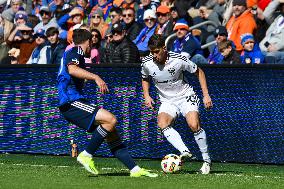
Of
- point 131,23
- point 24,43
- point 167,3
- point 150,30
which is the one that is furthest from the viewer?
point 24,43

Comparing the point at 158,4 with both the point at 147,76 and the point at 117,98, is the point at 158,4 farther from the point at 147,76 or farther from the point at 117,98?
the point at 147,76

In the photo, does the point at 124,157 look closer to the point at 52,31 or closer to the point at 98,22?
the point at 52,31

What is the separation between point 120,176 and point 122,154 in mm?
329

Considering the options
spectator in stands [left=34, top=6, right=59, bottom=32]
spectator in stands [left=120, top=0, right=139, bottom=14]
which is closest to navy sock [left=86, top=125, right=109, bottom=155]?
spectator in stands [left=120, top=0, right=139, bottom=14]

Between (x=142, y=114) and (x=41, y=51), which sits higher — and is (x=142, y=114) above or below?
below

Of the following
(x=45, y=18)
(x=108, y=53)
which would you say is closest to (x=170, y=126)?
(x=108, y=53)

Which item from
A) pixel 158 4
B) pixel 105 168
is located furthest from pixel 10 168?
pixel 158 4

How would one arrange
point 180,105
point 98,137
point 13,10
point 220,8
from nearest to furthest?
point 98,137, point 180,105, point 220,8, point 13,10

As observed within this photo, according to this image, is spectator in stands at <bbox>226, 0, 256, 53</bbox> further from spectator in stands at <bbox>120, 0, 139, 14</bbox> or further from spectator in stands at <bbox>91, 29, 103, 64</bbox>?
spectator in stands at <bbox>120, 0, 139, 14</bbox>

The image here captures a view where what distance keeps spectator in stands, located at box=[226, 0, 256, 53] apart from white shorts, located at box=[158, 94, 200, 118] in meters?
3.84


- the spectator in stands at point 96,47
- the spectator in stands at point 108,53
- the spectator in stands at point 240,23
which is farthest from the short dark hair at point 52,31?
the spectator in stands at point 240,23

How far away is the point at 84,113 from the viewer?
11.7 m

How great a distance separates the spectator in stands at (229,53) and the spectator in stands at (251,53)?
17 centimetres

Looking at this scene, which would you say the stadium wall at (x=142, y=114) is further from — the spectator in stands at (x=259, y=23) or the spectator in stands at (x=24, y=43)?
the spectator in stands at (x=259, y=23)
